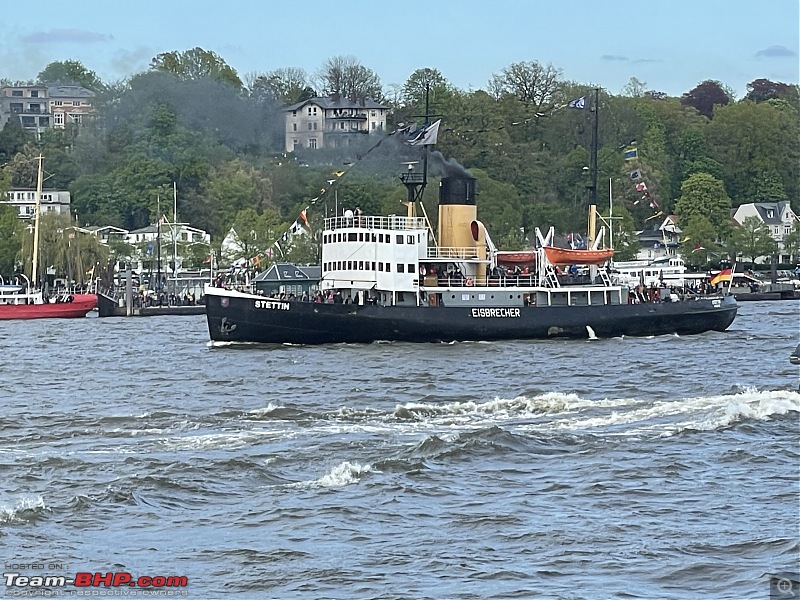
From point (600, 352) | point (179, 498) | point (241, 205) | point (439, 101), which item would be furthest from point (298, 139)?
point (179, 498)

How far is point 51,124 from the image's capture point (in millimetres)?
165625

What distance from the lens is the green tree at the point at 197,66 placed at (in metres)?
139

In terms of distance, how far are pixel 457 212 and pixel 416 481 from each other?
35791 mm

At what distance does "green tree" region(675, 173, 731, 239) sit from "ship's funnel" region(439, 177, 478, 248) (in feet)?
220

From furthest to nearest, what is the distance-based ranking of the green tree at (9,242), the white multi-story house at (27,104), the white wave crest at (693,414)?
the white multi-story house at (27,104)
the green tree at (9,242)
the white wave crest at (693,414)

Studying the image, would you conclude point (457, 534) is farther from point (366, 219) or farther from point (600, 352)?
point (366, 219)

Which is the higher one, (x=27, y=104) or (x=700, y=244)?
(x=27, y=104)

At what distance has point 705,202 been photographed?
127188mm

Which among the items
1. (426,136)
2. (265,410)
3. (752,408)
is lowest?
(265,410)

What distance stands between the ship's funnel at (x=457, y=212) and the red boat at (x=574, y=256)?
3.22m

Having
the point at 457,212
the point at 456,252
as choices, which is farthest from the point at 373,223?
the point at 457,212

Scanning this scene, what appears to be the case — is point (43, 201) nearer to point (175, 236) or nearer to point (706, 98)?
point (175, 236)

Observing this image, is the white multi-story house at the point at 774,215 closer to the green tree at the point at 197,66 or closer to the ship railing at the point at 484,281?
the green tree at the point at 197,66

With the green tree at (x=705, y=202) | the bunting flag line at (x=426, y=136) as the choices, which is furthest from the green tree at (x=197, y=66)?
the bunting flag line at (x=426, y=136)
